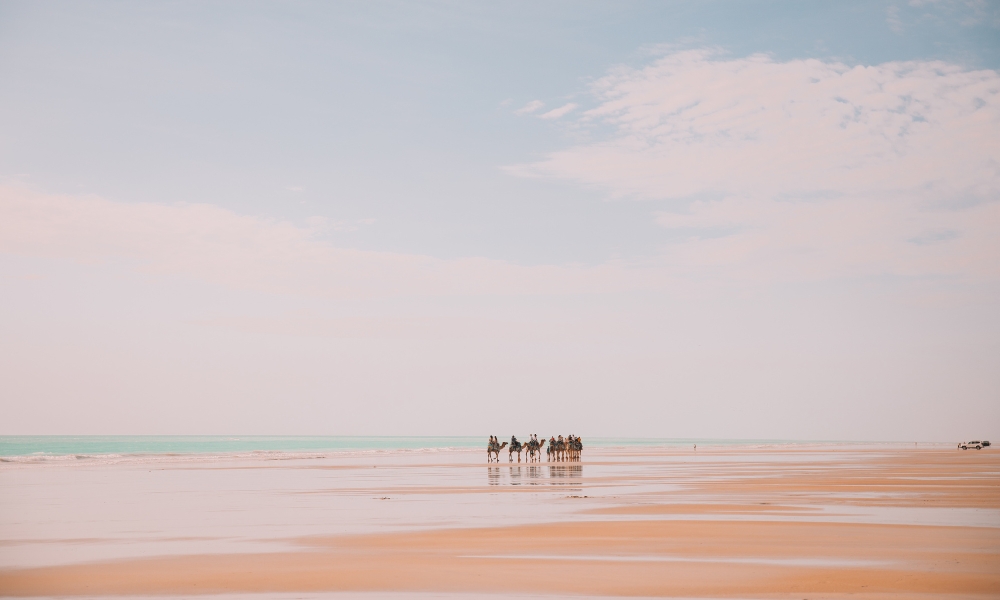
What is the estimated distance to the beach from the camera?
11180 mm

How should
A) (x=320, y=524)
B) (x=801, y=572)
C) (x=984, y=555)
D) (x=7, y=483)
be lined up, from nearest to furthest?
(x=801, y=572)
(x=984, y=555)
(x=320, y=524)
(x=7, y=483)

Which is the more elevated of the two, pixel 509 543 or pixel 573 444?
pixel 509 543

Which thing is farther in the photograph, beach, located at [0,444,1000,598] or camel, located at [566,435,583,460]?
camel, located at [566,435,583,460]

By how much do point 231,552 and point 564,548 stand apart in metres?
5.76

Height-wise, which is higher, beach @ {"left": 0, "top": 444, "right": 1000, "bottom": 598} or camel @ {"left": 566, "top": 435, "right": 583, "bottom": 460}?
beach @ {"left": 0, "top": 444, "right": 1000, "bottom": 598}

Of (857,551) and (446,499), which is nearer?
(857,551)

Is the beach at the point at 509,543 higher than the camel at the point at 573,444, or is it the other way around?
the beach at the point at 509,543

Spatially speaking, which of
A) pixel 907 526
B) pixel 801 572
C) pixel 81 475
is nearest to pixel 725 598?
pixel 801 572

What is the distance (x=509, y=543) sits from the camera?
15.0 meters

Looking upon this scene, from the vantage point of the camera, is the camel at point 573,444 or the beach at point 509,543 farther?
the camel at point 573,444

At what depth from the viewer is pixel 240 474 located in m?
39.4

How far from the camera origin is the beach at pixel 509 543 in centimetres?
1118

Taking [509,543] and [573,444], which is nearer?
[509,543]

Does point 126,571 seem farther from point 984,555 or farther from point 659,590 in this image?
point 984,555
